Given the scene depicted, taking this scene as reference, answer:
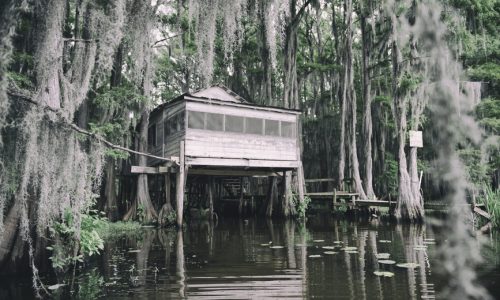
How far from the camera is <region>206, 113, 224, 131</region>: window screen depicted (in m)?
17.8

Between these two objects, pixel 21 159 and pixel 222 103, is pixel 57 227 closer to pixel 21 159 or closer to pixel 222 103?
pixel 21 159

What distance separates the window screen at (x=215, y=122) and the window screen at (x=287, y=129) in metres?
3.40

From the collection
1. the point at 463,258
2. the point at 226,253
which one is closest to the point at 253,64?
the point at 226,253

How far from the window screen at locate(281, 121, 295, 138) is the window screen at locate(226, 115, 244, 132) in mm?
2382

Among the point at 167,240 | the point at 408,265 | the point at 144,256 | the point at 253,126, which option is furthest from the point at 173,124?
the point at 408,265

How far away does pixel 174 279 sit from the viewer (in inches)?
298

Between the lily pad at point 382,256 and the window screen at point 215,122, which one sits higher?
the window screen at point 215,122

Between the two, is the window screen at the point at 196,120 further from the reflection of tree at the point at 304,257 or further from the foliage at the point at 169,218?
the reflection of tree at the point at 304,257

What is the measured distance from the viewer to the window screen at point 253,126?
1869cm

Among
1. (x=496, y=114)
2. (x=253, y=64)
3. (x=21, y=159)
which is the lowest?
(x=21, y=159)

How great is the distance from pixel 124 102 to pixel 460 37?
13.5 metres

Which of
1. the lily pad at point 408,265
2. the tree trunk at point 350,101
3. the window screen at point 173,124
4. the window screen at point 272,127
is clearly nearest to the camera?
the lily pad at point 408,265

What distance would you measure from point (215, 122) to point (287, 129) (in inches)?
157

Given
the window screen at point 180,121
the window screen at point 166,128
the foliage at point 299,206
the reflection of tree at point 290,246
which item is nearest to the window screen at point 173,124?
the window screen at point 166,128
